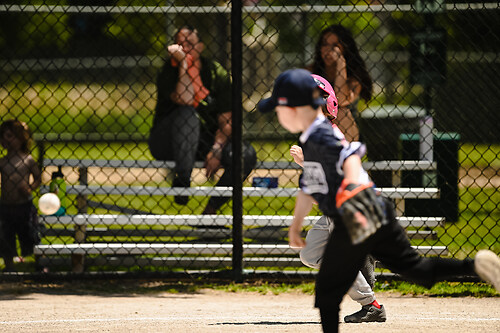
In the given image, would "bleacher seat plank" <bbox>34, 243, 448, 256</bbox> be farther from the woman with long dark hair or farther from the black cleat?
the black cleat

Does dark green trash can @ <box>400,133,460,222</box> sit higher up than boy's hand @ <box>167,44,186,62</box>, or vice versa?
boy's hand @ <box>167,44,186,62</box>

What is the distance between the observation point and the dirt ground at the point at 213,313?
15.7 feet

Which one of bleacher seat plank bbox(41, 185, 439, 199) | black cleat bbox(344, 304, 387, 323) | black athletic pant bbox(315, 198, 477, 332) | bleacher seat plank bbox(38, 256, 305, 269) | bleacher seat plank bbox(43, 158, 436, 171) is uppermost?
bleacher seat plank bbox(43, 158, 436, 171)

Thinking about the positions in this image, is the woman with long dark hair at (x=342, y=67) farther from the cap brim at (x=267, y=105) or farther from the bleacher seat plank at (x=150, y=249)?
the cap brim at (x=267, y=105)

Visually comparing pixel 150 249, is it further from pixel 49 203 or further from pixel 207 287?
pixel 49 203

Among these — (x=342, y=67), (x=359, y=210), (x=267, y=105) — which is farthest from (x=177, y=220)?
(x=359, y=210)

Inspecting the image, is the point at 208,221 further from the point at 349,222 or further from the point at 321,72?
the point at 349,222

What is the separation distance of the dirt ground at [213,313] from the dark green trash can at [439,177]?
6.61ft

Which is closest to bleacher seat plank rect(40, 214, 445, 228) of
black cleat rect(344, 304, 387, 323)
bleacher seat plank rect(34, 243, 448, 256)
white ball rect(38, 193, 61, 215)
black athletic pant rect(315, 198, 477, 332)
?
white ball rect(38, 193, 61, 215)

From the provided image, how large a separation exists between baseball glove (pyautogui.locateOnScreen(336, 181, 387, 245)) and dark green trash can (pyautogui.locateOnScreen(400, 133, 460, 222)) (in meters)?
4.17

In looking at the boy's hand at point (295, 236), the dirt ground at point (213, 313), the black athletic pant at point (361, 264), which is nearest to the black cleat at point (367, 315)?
the dirt ground at point (213, 313)

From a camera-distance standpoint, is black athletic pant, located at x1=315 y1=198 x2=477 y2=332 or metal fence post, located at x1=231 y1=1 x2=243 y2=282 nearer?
black athletic pant, located at x1=315 y1=198 x2=477 y2=332

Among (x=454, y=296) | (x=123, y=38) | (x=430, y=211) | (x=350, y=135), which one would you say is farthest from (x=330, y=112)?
(x=123, y=38)

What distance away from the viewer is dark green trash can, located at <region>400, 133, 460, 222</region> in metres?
7.76
